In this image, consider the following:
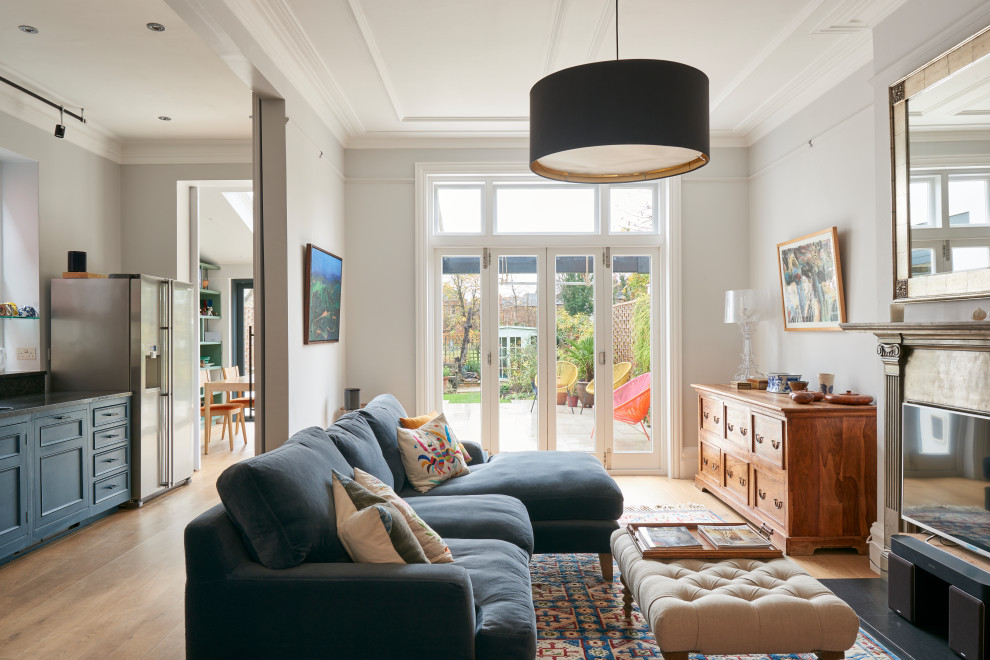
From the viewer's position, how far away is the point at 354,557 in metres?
2.04

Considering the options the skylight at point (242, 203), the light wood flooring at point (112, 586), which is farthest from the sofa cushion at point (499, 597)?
the skylight at point (242, 203)

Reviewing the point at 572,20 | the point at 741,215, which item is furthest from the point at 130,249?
the point at 741,215

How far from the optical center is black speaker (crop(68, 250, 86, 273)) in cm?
489

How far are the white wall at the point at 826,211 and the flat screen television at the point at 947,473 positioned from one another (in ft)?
2.48

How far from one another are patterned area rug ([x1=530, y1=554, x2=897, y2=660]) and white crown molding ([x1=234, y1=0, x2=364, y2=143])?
3122mm

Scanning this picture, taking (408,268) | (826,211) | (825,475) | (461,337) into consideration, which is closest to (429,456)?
(825,475)

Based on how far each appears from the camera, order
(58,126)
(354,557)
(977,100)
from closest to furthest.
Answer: (354,557) → (977,100) → (58,126)

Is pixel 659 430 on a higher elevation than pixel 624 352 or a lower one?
lower

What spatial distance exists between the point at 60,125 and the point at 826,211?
5.30 m

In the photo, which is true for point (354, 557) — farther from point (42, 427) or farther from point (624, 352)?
point (624, 352)

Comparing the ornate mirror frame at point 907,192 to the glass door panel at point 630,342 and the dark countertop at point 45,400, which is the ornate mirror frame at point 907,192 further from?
the dark countertop at point 45,400

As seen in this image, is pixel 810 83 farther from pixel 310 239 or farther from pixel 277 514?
pixel 277 514

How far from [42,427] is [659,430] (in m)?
4.59

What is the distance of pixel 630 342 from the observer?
19.1 ft
